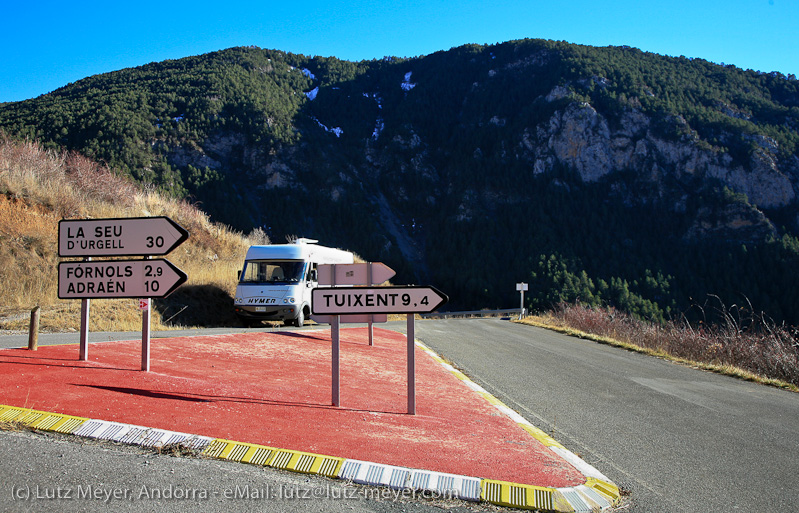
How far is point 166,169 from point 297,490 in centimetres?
7504

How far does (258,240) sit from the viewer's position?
3394 centimetres

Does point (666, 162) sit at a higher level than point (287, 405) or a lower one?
higher

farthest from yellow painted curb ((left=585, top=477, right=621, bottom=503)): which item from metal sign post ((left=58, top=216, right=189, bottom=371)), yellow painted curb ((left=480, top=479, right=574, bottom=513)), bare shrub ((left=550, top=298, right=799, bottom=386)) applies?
bare shrub ((left=550, top=298, right=799, bottom=386))

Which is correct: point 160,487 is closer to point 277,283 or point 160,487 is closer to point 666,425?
point 666,425

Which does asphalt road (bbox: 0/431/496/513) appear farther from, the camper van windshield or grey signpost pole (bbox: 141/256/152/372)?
the camper van windshield

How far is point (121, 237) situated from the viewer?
6.12 meters

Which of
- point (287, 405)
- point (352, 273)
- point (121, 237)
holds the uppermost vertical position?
point (121, 237)

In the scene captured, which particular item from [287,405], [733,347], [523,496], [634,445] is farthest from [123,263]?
[733,347]

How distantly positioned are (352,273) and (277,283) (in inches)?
480

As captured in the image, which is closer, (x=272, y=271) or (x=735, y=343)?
(x=735, y=343)

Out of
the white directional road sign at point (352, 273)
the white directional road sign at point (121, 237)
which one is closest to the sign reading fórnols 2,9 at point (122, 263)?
the white directional road sign at point (121, 237)

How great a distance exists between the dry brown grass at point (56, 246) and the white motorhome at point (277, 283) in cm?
213

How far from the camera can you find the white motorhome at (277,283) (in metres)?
17.9

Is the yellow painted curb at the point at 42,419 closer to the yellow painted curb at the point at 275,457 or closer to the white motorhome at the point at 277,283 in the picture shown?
the yellow painted curb at the point at 275,457
